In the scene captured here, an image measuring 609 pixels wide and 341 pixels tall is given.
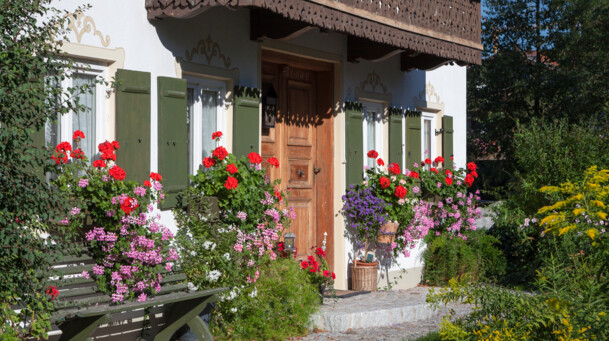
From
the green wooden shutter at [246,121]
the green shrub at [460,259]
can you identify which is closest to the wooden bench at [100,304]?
the green wooden shutter at [246,121]

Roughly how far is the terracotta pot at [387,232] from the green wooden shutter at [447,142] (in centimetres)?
258

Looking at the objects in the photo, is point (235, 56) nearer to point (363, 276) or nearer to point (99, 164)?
point (99, 164)

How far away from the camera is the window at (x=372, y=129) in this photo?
34.8 ft

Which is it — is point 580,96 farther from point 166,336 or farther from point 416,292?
point 166,336

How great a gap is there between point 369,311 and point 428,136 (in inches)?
185

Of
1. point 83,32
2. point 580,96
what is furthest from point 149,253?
point 580,96

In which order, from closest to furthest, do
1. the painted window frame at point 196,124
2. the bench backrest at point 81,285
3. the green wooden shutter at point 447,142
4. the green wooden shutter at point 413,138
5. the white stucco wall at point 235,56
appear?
the bench backrest at point 81,285
the white stucco wall at point 235,56
the painted window frame at point 196,124
the green wooden shutter at point 413,138
the green wooden shutter at point 447,142

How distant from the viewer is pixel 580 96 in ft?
77.6

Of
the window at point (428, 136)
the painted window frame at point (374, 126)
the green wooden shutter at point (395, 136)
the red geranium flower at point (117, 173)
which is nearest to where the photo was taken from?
the red geranium flower at point (117, 173)

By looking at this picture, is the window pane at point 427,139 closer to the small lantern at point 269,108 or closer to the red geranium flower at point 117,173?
the small lantern at point 269,108

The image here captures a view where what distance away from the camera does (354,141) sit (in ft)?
32.9

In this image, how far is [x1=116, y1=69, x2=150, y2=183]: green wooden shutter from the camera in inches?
267

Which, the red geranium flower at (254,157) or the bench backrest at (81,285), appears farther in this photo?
the red geranium flower at (254,157)

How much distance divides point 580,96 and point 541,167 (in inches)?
Result: 517
